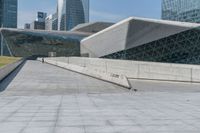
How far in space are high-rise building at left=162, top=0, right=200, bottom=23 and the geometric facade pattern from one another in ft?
29.1

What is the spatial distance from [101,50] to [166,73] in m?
29.6

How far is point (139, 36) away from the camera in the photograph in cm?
4478

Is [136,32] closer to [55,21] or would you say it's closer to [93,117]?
[93,117]

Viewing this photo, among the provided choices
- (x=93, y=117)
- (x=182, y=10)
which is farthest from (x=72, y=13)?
(x=93, y=117)

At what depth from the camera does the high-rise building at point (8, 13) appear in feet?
419

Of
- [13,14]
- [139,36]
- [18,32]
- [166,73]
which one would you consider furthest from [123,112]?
[13,14]

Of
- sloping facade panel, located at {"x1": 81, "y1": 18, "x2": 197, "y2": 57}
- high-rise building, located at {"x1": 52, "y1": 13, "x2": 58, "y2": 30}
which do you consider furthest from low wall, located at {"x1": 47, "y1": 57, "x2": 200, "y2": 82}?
high-rise building, located at {"x1": 52, "y1": 13, "x2": 58, "y2": 30}

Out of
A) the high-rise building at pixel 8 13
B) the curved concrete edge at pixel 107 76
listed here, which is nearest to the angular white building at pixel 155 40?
the curved concrete edge at pixel 107 76

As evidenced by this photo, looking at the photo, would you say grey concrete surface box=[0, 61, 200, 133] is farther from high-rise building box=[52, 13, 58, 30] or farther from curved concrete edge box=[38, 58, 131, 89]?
high-rise building box=[52, 13, 58, 30]

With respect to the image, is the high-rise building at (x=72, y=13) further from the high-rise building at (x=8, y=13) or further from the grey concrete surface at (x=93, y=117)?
the grey concrete surface at (x=93, y=117)

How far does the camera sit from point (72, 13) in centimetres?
16250

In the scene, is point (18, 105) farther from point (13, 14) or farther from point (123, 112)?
point (13, 14)

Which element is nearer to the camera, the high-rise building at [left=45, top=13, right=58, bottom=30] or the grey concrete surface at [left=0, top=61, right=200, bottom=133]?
the grey concrete surface at [left=0, top=61, right=200, bottom=133]

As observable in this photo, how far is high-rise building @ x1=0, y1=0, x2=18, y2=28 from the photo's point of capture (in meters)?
128
